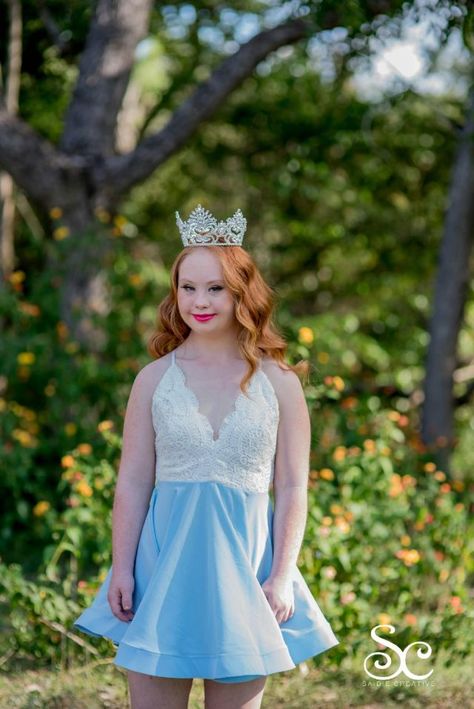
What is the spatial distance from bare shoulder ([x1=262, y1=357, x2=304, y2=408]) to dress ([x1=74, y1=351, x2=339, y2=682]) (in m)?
0.02

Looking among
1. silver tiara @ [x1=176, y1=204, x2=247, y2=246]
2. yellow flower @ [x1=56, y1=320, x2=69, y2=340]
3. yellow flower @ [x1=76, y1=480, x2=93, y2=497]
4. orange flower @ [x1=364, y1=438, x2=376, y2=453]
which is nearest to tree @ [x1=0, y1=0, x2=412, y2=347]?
yellow flower @ [x1=56, y1=320, x2=69, y2=340]

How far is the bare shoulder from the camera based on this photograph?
2.54 m

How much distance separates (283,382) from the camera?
8.41ft

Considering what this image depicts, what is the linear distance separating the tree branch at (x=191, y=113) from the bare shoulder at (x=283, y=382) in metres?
3.52

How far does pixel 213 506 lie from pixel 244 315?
504mm

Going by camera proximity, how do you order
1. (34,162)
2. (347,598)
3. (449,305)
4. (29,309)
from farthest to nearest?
1. (449,305)
2. (34,162)
3. (29,309)
4. (347,598)

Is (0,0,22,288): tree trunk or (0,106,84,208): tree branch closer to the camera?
(0,106,84,208): tree branch

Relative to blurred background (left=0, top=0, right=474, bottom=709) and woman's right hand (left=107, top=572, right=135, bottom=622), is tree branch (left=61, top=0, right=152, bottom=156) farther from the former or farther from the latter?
woman's right hand (left=107, top=572, right=135, bottom=622)

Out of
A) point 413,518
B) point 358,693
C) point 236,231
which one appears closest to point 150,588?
point 236,231

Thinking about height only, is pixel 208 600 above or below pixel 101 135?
below

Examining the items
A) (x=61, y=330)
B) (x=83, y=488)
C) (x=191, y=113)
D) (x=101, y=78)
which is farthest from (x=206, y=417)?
(x=101, y=78)

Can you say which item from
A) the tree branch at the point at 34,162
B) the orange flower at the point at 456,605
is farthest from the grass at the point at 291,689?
the tree branch at the point at 34,162

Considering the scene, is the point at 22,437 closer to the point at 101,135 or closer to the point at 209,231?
the point at 101,135

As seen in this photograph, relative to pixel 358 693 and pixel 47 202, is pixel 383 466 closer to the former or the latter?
pixel 358 693
